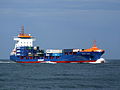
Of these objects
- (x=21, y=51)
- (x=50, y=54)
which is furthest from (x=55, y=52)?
(x=21, y=51)

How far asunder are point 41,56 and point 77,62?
39.0 ft

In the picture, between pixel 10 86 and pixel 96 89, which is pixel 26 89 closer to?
pixel 10 86

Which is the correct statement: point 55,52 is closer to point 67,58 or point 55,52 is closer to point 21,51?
point 67,58

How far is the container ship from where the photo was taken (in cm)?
12988

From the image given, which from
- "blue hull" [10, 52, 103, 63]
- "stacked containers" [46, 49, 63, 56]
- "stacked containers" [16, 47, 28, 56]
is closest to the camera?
"blue hull" [10, 52, 103, 63]

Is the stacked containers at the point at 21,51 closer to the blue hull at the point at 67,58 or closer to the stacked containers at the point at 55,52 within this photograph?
the blue hull at the point at 67,58

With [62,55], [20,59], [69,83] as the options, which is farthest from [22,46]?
[69,83]

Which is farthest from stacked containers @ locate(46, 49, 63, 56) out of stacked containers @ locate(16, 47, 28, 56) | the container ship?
stacked containers @ locate(16, 47, 28, 56)

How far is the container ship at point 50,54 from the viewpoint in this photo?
12988cm

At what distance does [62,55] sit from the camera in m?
130

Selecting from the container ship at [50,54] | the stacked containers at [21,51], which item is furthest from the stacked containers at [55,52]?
the stacked containers at [21,51]

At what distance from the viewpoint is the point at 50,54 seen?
13325 centimetres

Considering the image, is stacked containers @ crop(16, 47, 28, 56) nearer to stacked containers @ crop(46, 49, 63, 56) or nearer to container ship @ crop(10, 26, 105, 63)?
container ship @ crop(10, 26, 105, 63)

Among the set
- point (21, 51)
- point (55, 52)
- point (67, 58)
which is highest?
point (21, 51)
